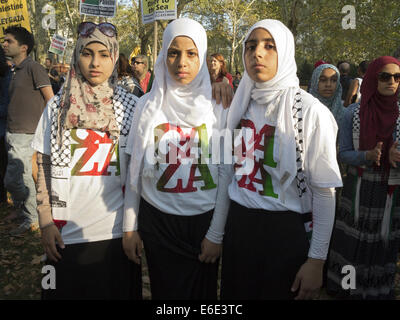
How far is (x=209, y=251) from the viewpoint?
6.46 ft

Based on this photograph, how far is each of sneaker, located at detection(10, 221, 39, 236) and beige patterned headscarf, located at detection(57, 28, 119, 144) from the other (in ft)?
10.2

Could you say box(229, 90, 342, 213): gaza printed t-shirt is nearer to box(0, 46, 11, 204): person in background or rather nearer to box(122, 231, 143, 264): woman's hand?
box(122, 231, 143, 264): woman's hand

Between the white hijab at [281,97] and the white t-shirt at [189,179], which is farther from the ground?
the white hijab at [281,97]

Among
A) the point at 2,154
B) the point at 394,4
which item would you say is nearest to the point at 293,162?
the point at 2,154

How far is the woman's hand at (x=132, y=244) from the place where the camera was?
202 cm

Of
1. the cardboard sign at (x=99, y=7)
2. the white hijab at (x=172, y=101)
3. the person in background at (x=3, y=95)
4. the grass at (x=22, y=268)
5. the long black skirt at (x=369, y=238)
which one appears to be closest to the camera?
the white hijab at (x=172, y=101)

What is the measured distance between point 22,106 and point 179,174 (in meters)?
3.23

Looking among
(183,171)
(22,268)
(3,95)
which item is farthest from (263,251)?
(3,95)

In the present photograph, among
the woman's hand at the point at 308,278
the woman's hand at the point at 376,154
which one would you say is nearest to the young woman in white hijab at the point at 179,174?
the woman's hand at the point at 308,278

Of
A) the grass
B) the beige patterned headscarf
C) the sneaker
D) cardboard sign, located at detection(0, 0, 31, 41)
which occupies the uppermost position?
cardboard sign, located at detection(0, 0, 31, 41)

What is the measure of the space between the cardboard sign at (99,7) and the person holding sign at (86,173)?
6586 millimetres

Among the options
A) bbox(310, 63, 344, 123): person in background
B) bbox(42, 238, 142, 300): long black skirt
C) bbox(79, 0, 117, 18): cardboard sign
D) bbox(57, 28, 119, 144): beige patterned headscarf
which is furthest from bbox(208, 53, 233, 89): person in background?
bbox(79, 0, 117, 18): cardboard sign

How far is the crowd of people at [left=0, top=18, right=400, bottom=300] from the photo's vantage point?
1.77m

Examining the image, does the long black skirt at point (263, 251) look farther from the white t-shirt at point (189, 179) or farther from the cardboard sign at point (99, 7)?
the cardboard sign at point (99, 7)
